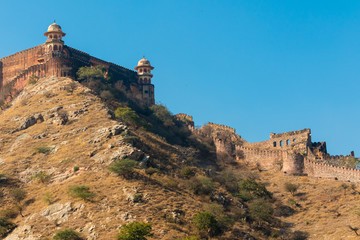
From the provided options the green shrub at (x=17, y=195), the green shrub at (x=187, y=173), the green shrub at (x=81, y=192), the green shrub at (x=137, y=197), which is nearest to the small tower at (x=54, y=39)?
the green shrub at (x=187, y=173)

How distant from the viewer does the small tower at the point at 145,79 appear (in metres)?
90.1

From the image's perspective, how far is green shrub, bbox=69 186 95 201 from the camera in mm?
46528

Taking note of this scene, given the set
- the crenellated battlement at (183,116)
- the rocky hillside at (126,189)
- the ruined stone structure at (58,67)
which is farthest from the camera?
the crenellated battlement at (183,116)

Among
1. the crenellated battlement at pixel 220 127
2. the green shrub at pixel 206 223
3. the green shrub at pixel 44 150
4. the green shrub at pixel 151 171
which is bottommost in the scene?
the green shrub at pixel 206 223

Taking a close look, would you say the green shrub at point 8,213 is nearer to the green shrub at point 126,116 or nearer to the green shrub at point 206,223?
the green shrub at point 206,223

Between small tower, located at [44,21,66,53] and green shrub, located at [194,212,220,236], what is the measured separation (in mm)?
43085

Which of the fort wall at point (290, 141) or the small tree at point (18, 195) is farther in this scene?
the fort wall at point (290, 141)

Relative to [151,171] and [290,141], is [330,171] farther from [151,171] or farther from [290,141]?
[151,171]

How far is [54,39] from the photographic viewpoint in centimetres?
8075

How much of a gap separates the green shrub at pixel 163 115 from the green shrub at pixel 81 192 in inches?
1335

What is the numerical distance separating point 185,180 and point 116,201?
11.0m

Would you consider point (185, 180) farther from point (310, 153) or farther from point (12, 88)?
point (12, 88)

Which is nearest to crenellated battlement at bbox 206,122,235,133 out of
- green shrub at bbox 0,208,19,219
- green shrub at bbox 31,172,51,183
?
green shrub at bbox 31,172,51,183

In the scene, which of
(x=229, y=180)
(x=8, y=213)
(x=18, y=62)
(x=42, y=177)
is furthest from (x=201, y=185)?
(x=18, y=62)
